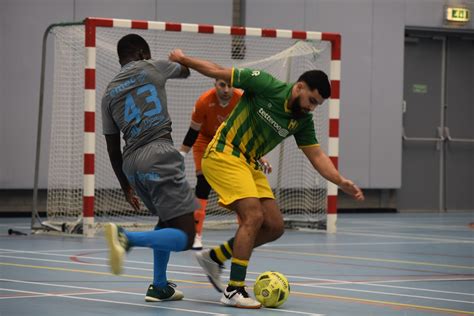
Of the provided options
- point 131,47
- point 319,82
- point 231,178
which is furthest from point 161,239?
point 319,82

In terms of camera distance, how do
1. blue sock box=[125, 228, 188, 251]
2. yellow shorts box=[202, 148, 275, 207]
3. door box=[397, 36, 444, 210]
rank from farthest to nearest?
door box=[397, 36, 444, 210] → yellow shorts box=[202, 148, 275, 207] → blue sock box=[125, 228, 188, 251]

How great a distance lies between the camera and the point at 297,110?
327 inches

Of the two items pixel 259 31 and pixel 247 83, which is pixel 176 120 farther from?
pixel 247 83

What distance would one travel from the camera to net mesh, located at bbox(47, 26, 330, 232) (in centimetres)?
1603

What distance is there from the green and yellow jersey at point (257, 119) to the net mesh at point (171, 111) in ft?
24.6

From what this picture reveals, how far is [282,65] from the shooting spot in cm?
1764

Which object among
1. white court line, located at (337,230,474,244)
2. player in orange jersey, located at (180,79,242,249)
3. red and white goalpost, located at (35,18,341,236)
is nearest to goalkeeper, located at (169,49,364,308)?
player in orange jersey, located at (180,79,242,249)

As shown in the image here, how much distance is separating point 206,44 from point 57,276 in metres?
9.14

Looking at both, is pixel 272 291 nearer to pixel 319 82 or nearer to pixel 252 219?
pixel 252 219

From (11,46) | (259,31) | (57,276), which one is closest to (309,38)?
(259,31)

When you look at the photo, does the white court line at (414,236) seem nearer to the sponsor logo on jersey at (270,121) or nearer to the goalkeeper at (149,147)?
the sponsor logo on jersey at (270,121)

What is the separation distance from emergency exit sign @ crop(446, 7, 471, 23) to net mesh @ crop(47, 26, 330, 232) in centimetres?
470

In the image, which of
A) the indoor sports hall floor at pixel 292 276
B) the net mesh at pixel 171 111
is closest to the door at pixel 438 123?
the net mesh at pixel 171 111

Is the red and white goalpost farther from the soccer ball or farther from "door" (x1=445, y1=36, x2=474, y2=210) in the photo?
the soccer ball
